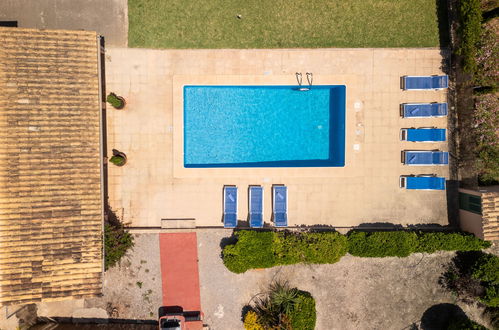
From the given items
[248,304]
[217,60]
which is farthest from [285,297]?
[217,60]

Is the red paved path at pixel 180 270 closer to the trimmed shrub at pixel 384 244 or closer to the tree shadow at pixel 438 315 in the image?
the trimmed shrub at pixel 384 244

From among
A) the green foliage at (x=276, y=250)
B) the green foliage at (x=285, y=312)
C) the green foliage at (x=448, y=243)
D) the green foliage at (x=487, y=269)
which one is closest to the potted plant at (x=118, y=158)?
the green foliage at (x=276, y=250)

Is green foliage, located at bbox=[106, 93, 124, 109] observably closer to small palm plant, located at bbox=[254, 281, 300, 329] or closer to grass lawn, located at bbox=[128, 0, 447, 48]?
grass lawn, located at bbox=[128, 0, 447, 48]

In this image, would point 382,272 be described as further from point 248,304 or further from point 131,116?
point 131,116

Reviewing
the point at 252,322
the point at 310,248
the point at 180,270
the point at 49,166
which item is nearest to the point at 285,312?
the point at 252,322

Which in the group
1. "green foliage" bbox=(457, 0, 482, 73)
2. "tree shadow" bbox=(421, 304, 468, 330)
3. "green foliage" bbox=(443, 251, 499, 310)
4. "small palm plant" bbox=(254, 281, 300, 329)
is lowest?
"tree shadow" bbox=(421, 304, 468, 330)

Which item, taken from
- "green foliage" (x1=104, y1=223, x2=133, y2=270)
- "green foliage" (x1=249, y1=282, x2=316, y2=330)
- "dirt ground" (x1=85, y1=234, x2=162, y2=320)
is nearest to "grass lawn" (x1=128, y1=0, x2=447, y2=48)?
"green foliage" (x1=104, y1=223, x2=133, y2=270)

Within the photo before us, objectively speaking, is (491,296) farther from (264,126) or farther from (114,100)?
(114,100)
